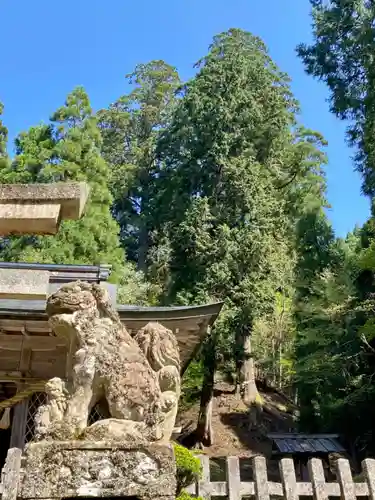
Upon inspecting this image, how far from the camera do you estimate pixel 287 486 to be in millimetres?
5469

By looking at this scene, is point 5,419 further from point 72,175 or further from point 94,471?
point 72,175

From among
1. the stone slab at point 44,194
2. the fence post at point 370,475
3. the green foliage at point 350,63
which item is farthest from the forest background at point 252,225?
the stone slab at point 44,194

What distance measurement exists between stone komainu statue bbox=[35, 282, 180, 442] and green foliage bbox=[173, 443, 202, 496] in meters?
2.49

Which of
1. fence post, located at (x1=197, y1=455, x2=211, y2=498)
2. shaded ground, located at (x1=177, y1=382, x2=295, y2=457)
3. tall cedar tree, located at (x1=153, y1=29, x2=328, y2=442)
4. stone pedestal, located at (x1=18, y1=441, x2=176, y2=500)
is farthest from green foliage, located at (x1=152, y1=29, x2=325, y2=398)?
stone pedestal, located at (x1=18, y1=441, x2=176, y2=500)

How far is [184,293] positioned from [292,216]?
699cm

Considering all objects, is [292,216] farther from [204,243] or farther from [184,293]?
[184,293]

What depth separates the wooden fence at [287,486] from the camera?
5477 millimetres

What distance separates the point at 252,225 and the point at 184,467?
38.0ft

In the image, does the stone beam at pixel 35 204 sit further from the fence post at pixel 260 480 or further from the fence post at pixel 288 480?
the fence post at pixel 288 480

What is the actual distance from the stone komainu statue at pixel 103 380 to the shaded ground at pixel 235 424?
42.5 ft

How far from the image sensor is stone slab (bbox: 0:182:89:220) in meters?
3.48

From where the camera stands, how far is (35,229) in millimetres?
3600

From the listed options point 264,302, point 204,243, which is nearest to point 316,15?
point 204,243

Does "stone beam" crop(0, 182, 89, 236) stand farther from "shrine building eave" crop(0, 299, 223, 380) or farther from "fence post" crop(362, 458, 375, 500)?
"fence post" crop(362, 458, 375, 500)
